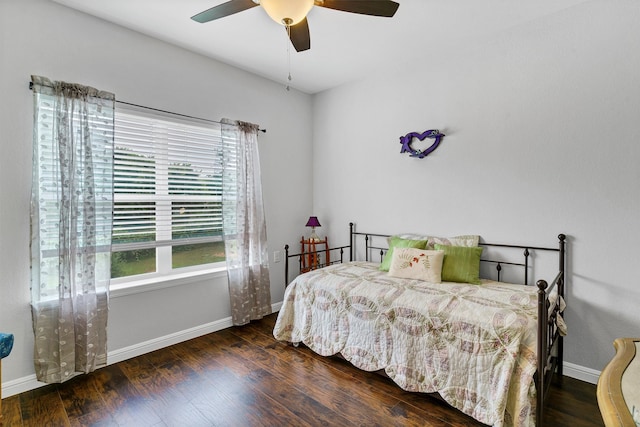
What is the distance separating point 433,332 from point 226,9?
7.72 ft

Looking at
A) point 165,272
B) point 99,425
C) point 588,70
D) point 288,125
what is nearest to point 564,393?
point 588,70

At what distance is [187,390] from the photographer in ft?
7.20

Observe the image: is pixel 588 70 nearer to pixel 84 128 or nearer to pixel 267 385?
pixel 267 385

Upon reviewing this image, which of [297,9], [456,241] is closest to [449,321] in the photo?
[456,241]

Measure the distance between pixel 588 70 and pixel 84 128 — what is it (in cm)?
373

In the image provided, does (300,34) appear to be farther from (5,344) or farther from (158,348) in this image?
(158,348)

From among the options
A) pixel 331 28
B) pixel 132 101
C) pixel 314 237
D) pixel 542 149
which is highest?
pixel 331 28

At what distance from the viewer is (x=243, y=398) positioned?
2.10 metres

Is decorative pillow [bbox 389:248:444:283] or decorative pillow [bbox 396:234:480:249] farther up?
decorative pillow [bbox 396:234:480:249]

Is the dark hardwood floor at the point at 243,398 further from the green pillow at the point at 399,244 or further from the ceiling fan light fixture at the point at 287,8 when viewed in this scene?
the ceiling fan light fixture at the point at 287,8

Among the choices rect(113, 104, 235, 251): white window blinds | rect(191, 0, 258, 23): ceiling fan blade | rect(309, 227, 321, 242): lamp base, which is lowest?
rect(309, 227, 321, 242): lamp base

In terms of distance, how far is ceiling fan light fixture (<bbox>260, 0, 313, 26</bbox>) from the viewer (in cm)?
154

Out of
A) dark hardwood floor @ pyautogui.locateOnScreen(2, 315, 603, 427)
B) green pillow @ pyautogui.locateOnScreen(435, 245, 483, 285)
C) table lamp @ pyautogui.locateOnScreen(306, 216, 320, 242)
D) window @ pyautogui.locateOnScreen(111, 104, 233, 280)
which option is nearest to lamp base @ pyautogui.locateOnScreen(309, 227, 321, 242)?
table lamp @ pyautogui.locateOnScreen(306, 216, 320, 242)

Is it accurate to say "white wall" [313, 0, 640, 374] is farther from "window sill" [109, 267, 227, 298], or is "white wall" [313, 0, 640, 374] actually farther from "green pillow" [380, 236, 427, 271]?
"window sill" [109, 267, 227, 298]
